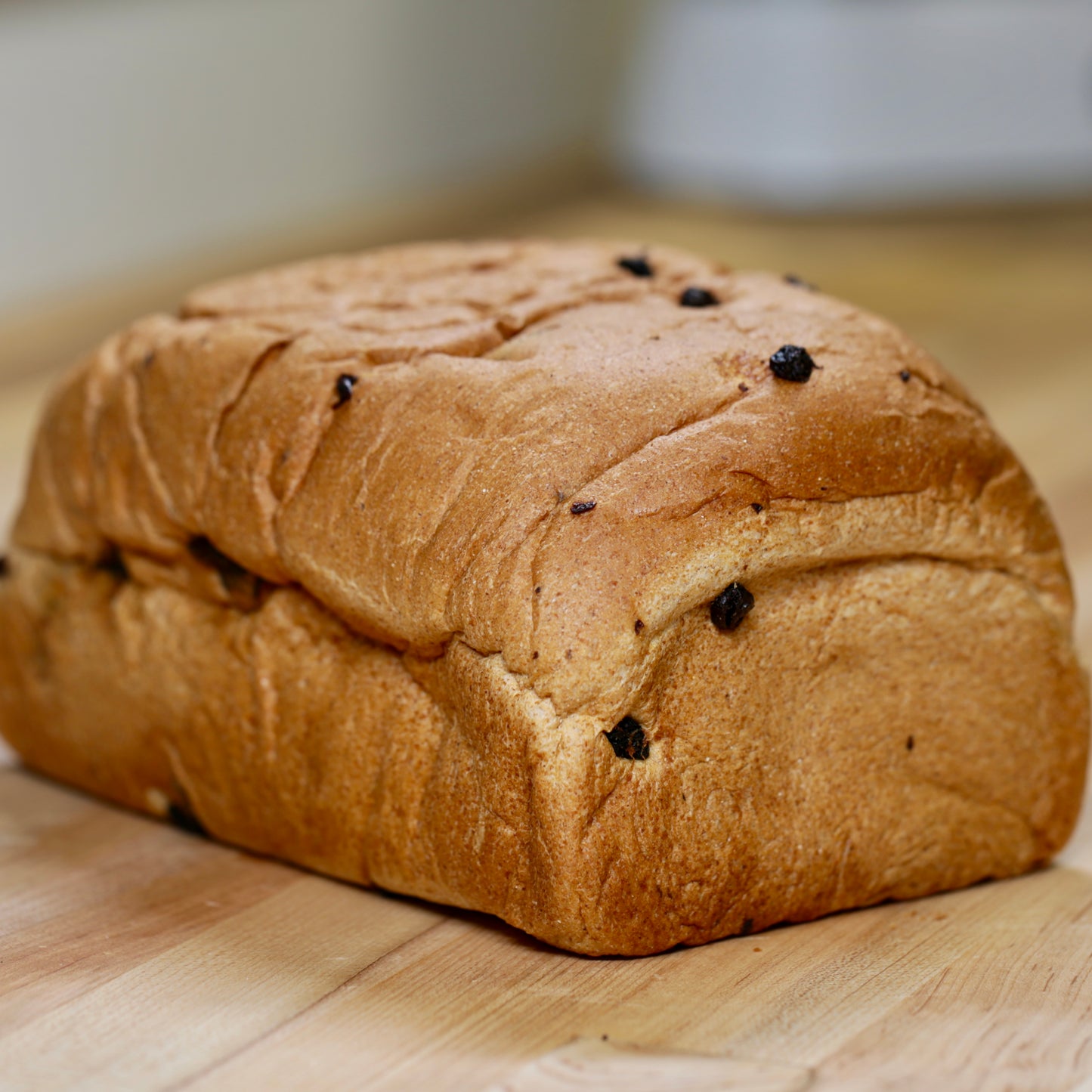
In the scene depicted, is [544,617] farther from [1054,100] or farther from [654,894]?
[1054,100]

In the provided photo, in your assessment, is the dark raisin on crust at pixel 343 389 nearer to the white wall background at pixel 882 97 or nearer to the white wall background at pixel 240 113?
the white wall background at pixel 240 113

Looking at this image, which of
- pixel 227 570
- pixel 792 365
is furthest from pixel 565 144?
pixel 792 365

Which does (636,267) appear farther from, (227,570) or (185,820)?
(185,820)

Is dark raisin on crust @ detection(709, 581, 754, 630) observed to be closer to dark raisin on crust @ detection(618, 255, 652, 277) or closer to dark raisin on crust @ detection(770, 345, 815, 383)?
dark raisin on crust @ detection(770, 345, 815, 383)

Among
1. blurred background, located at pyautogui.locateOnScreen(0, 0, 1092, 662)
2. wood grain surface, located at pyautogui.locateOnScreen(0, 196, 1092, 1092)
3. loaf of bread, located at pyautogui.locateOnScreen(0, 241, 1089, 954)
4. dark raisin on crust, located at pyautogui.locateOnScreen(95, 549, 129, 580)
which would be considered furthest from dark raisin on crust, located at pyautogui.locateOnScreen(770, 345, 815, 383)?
blurred background, located at pyautogui.locateOnScreen(0, 0, 1092, 662)

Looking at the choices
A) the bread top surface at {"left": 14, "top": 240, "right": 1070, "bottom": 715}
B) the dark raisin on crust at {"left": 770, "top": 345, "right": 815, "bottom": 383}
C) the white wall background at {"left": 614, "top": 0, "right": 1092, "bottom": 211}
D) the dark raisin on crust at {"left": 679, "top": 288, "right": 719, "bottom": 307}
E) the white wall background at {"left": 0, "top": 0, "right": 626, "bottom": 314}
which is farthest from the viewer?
the white wall background at {"left": 614, "top": 0, "right": 1092, "bottom": 211}

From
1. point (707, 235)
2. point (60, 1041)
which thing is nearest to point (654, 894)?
point (60, 1041)

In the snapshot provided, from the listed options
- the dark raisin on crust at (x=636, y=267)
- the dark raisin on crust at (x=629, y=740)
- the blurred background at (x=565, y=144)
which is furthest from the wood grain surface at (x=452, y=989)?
the blurred background at (x=565, y=144)
